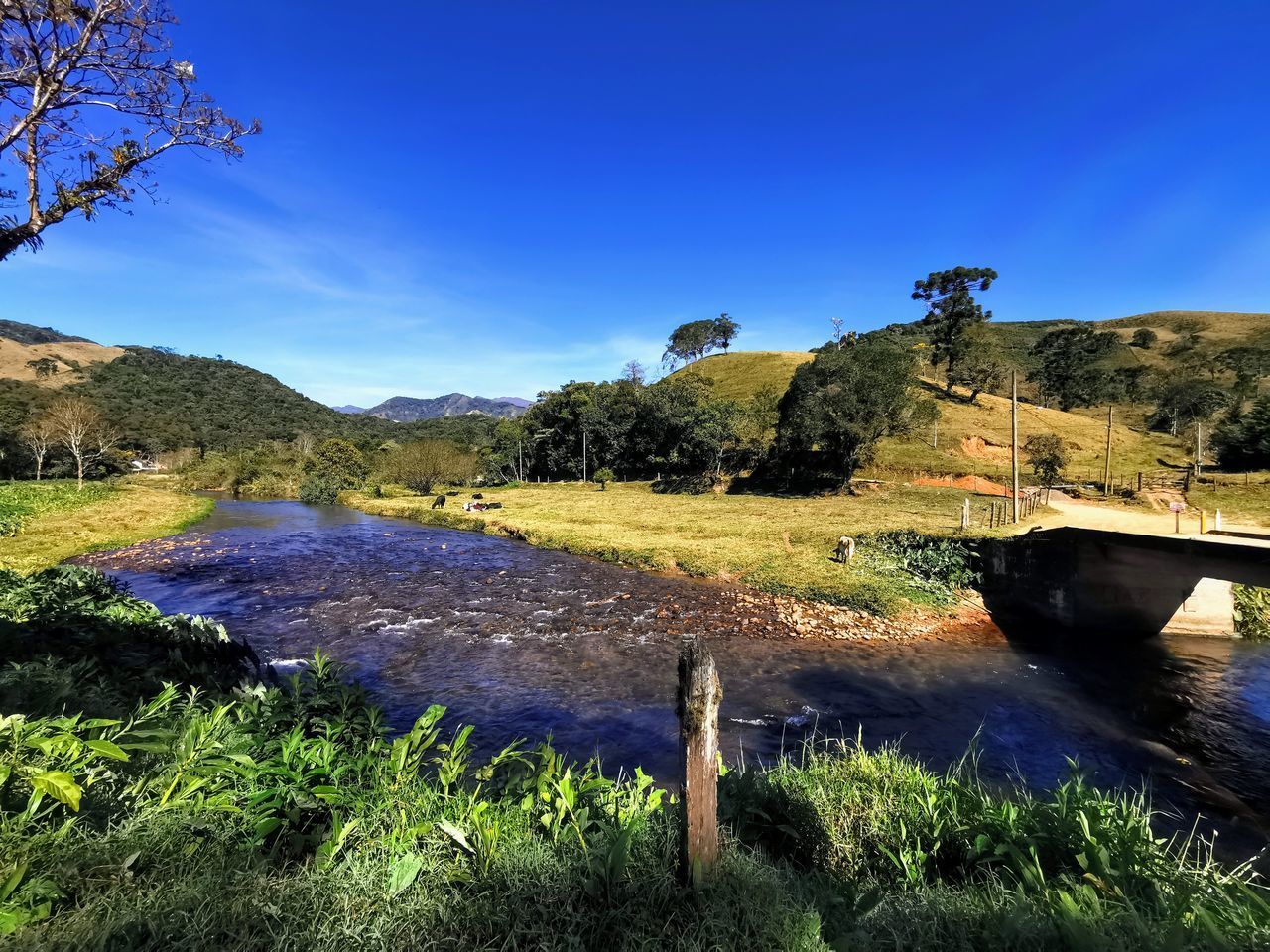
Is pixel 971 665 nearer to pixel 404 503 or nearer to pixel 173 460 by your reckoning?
pixel 404 503

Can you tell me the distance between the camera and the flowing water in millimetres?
9062

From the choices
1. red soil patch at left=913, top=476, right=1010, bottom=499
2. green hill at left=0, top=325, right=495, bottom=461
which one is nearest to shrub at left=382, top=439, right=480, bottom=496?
green hill at left=0, top=325, right=495, bottom=461

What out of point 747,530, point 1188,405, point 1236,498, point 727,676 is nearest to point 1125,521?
point 747,530

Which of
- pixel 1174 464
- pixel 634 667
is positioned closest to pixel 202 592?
pixel 634 667

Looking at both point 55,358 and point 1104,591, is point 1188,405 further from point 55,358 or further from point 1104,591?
point 55,358

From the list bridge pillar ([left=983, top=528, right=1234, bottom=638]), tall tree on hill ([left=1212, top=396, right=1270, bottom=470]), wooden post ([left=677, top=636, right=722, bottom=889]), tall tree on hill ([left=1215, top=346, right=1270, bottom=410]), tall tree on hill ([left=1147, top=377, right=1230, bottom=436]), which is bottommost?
bridge pillar ([left=983, top=528, right=1234, bottom=638])

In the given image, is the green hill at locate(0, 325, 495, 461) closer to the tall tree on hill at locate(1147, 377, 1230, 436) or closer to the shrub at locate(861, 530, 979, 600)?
the shrub at locate(861, 530, 979, 600)

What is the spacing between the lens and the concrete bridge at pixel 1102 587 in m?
14.6

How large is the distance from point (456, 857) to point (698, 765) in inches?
71.6

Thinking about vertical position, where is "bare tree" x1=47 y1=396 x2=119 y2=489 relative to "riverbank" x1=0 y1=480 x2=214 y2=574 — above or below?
above

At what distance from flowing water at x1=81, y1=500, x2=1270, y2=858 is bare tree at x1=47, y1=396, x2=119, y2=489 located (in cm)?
4061

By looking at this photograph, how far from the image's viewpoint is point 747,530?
26.8 m

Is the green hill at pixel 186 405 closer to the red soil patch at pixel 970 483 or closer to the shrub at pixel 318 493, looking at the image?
the shrub at pixel 318 493

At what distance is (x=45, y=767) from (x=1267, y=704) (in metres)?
19.2
